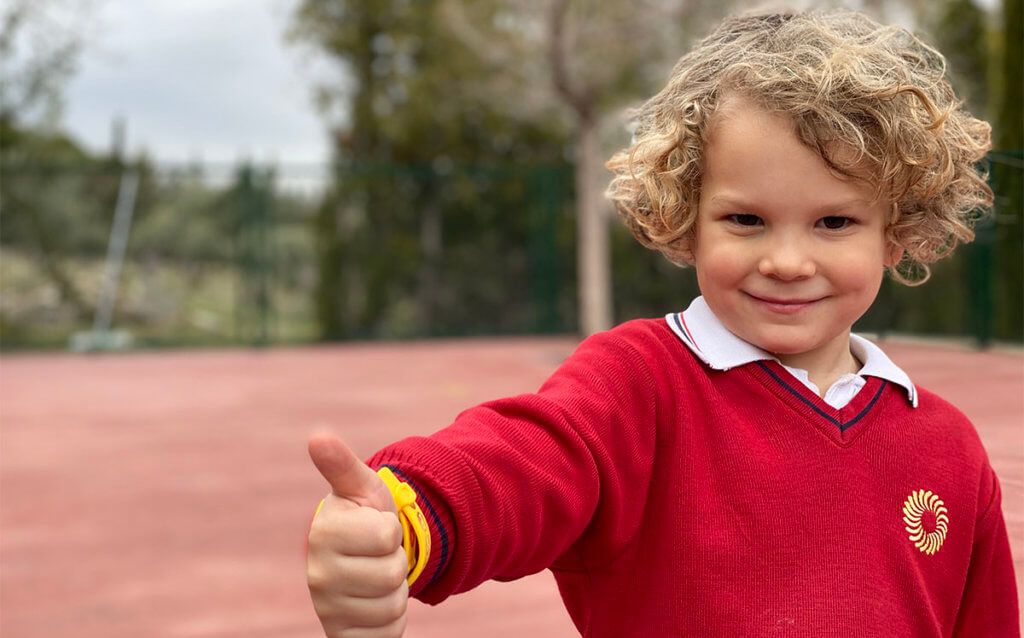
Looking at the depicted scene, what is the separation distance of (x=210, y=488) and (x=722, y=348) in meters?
3.95

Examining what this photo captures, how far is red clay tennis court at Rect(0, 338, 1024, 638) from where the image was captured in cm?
287

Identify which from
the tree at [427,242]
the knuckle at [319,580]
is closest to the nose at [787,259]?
the knuckle at [319,580]

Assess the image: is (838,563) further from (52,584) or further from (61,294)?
(61,294)

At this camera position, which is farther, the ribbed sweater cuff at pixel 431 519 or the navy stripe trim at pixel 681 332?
the navy stripe trim at pixel 681 332

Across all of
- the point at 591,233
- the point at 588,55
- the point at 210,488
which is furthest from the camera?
the point at 591,233

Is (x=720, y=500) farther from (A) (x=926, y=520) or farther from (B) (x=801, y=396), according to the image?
(A) (x=926, y=520)

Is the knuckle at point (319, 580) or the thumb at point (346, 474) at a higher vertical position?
the thumb at point (346, 474)

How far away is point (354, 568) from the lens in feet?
2.54

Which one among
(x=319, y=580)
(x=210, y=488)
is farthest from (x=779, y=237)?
(x=210, y=488)

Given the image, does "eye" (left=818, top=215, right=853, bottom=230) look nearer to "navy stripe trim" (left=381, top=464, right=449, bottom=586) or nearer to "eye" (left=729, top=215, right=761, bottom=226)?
"eye" (left=729, top=215, right=761, bottom=226)

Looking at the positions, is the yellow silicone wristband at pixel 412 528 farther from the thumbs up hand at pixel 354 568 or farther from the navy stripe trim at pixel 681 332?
the navy stripe trim at pixel 681 332

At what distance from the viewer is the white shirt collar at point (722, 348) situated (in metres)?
1.17

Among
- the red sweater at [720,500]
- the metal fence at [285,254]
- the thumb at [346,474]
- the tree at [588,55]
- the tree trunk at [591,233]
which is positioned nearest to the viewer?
the thumb at [346,474]

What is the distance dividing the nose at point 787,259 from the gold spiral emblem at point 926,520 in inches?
11.6
